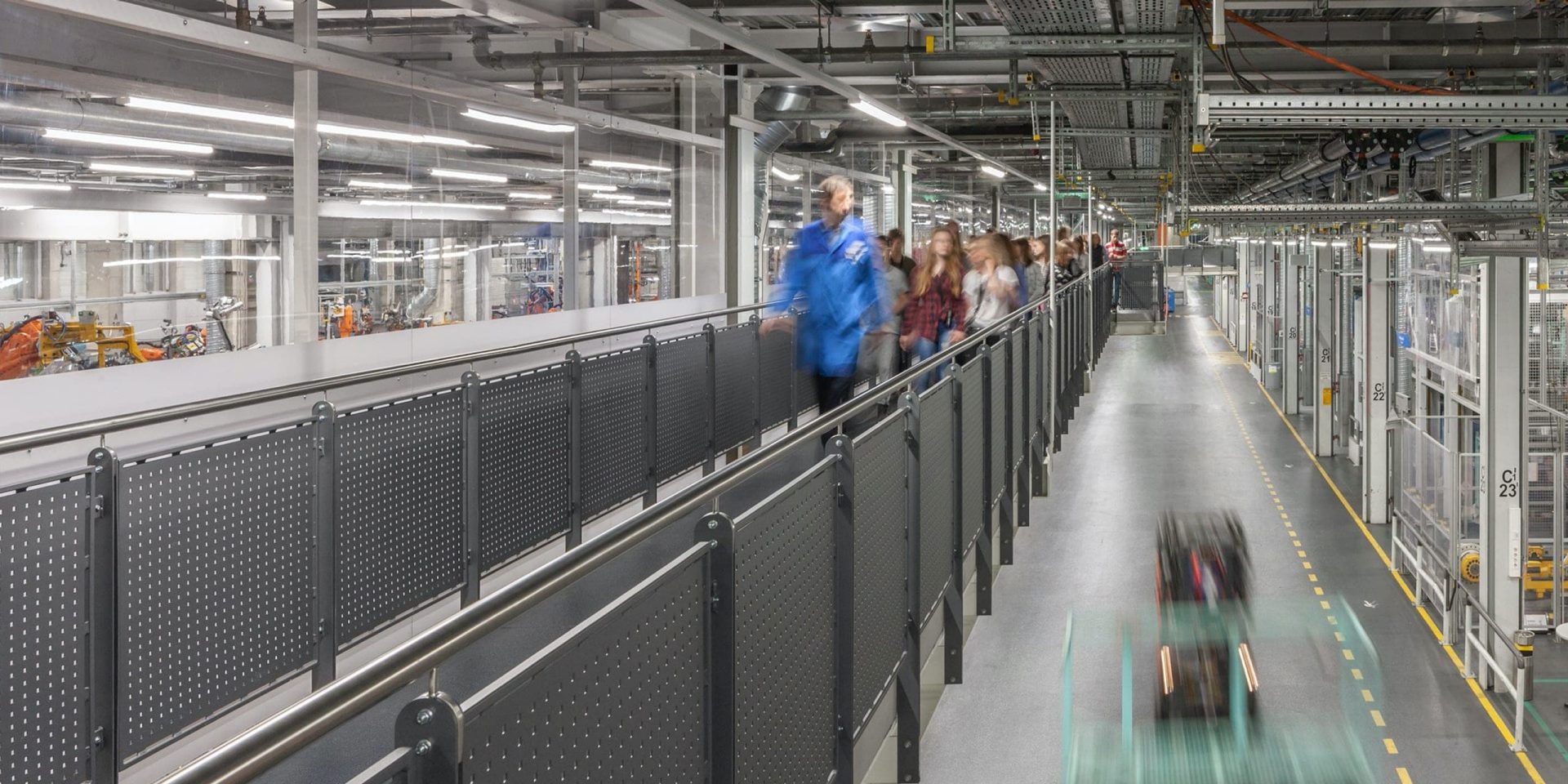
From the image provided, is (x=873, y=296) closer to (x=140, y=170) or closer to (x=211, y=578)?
(x=140, y=170)

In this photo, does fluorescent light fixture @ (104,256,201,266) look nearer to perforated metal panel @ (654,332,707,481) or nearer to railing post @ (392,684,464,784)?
perforated metal panel @ (654,332,707,481)

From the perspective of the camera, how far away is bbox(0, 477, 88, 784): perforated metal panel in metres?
3.48

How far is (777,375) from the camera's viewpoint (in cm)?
1017

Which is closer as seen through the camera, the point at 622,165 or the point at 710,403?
Answer: the point at 710,403

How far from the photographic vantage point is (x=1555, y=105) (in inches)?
267

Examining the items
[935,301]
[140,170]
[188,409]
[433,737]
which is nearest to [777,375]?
[935,301]

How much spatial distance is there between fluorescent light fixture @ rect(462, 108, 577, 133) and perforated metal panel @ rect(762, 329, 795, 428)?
2.11m

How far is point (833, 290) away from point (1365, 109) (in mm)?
2740

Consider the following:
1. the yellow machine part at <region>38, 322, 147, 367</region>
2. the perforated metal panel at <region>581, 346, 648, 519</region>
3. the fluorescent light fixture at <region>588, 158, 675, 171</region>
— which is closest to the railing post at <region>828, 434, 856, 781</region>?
the yellow machine part at <region>38, 322, 147, 367</region>

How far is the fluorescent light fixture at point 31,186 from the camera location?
493cm

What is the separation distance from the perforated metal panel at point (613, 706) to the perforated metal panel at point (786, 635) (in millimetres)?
203

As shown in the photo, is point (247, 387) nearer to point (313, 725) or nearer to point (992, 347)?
point (992, 347)

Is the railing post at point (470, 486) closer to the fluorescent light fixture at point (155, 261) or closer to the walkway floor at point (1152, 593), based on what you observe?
the fluorescent light fixture at point (155, 261)

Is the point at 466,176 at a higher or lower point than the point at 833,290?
higher
